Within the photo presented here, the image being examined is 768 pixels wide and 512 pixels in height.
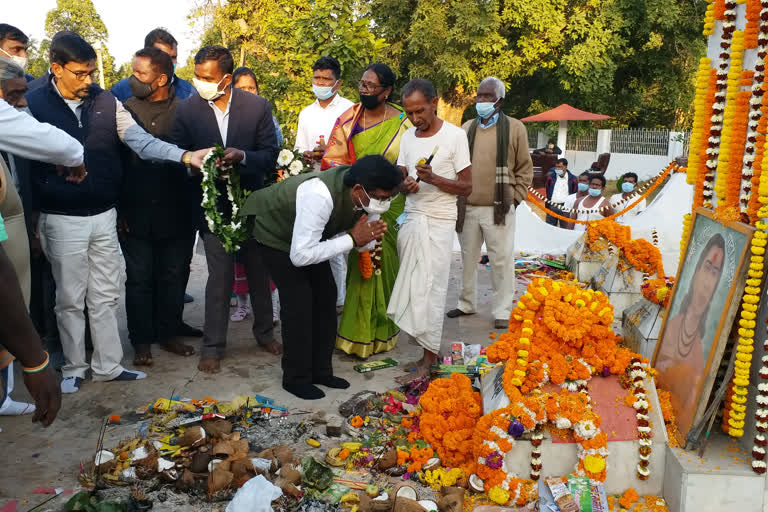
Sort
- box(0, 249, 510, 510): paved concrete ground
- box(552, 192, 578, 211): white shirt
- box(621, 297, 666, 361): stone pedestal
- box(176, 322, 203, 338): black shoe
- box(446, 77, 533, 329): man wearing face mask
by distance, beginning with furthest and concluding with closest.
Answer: box(552, 192, 578, 211): white shirt < box(446, 77, 533, 329): man wearing face mask < box(176, 322, 203, 338): black shoe < box(621, 297, 666, 361): stone pedestal < box(0, 249, 510, 510): paved concrete ground

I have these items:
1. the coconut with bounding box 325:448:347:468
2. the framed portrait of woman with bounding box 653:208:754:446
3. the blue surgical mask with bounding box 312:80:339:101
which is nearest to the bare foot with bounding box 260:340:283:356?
the coconut with bounding box 325:448:347:468

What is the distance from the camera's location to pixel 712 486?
127 inches

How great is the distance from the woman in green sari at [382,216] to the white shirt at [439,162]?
38 centimetres

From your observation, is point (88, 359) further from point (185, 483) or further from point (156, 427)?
point (185, 483)

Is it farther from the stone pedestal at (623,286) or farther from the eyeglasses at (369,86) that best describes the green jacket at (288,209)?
the stone pedestal at (623,286)

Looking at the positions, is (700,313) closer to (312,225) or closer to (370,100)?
(312,225)

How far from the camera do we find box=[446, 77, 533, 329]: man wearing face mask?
6.36 meters

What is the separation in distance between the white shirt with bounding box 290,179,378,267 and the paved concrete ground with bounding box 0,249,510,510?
106 centimetres

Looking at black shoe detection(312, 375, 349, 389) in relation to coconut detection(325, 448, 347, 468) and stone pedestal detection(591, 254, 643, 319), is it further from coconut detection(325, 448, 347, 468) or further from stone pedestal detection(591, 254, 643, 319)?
stone pedestal detection(591, 254, 643, 319)

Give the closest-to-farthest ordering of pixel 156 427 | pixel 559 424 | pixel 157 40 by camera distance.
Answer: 1. pixel 559 424
2. pixel 156 427
3. pixel 157 40

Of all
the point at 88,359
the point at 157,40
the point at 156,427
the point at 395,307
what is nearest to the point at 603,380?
the point at 395,307

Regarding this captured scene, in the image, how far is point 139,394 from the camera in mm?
4750

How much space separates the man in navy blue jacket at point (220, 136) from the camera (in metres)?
5.05

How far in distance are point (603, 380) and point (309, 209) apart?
1978 millimetres
